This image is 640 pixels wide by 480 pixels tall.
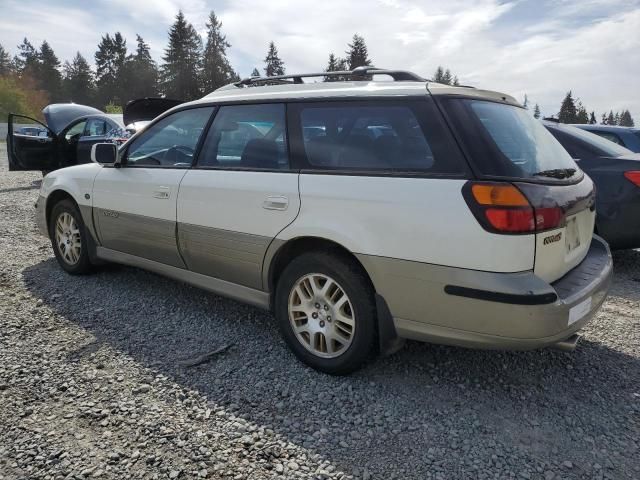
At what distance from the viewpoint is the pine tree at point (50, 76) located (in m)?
71.0

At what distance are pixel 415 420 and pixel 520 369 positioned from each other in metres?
0.93

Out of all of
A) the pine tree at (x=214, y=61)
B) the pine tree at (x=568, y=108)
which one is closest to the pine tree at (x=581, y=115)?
the pine tree at (x=568, y=108)

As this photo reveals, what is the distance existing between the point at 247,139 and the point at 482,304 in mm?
1889

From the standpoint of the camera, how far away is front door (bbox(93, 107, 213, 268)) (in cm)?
359

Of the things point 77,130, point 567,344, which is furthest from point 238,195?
point 77,130

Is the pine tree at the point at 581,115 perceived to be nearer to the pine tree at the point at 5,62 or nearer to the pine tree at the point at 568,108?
the pine tree at the point at 568,108

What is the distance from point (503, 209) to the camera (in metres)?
2.22

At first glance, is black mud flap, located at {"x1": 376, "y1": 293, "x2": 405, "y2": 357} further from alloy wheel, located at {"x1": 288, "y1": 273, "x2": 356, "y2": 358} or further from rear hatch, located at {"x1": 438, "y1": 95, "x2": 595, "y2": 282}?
rear hatch, located at {"x1": 438, "y1": 95, "x2": 595, "y2": 282}

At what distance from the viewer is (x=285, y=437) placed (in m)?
2.33

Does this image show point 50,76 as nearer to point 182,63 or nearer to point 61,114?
point 182,63

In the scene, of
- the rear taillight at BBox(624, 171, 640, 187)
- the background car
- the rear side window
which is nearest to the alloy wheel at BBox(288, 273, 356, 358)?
the rear side window

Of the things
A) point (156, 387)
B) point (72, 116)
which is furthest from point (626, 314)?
point (72, 116)

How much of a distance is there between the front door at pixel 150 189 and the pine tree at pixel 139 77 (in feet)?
228

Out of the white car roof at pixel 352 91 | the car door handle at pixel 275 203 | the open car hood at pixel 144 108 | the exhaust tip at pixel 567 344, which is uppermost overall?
the open car hood at pixel 144 108
